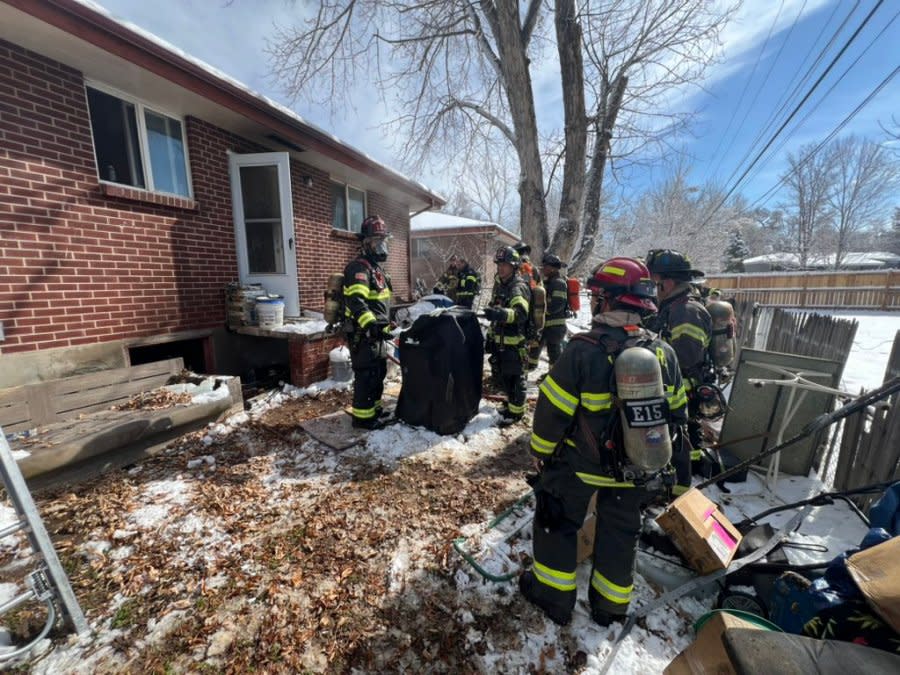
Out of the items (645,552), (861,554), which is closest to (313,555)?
(645,552)

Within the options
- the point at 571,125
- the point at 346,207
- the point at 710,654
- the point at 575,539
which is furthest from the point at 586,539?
the point at 346,207

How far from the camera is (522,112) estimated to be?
6.86 meters

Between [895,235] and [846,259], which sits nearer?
[846,259]

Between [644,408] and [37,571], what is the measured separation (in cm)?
304

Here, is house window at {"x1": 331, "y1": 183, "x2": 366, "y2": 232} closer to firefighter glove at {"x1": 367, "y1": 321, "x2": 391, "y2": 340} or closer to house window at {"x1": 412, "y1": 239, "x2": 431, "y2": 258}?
firefighter glove at {"x1": 367, "y1": 321, "x2": 391, "y2": 340}

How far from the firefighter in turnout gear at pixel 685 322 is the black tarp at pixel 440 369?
192 centimetres

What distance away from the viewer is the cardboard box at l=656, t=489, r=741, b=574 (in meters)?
2.13

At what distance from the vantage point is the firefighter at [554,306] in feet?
20.2

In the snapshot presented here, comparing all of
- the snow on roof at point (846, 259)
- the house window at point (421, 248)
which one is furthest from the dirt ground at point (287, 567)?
the snow on roof at point (846, 259)

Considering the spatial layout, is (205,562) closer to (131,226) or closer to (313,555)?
(313,555)

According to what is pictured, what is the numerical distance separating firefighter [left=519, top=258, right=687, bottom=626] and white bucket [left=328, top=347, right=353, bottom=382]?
4.22 metres

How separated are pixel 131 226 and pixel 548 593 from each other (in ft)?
18.4

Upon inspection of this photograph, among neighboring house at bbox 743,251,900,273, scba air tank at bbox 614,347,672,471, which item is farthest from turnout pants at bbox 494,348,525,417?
neighboring house at bbox 743,251,900,273

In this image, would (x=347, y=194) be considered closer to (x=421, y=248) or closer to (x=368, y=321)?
(x=368, y=321)
